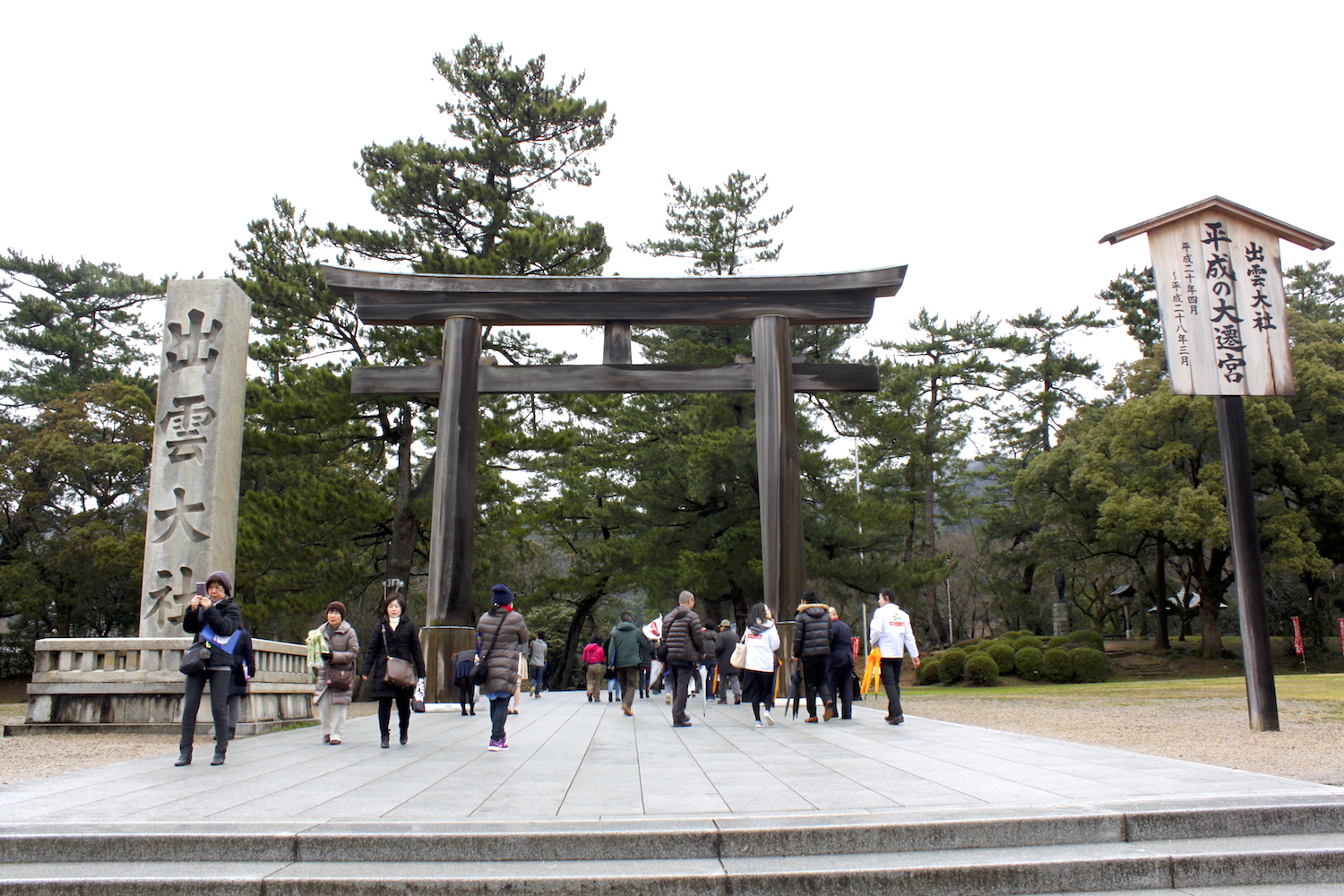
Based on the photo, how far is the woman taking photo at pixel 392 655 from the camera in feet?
29.7

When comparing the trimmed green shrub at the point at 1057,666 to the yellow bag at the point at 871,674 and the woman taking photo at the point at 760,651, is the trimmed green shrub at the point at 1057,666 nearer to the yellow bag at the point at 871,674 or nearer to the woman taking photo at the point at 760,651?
the yellow bag at the point at 871,674

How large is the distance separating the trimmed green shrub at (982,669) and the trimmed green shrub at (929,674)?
1.80 m

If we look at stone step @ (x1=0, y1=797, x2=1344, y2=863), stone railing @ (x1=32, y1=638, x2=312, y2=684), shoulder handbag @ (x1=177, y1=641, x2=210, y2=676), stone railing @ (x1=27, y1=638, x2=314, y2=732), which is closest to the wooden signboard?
stone step @ (x1=0, y1=797, x2=1344, y2=863)

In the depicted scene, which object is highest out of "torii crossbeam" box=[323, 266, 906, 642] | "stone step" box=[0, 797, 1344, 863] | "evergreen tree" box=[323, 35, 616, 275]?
"evergreen tree" box=[323, 35, 616, 275]

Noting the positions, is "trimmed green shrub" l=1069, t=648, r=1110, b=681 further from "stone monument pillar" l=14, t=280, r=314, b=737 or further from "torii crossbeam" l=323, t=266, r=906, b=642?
"stone monument pillar" l=14, t=280, r=314, b=737

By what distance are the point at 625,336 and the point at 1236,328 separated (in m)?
8.53

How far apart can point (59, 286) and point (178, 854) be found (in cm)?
4399

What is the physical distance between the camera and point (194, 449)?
12211 millimetres

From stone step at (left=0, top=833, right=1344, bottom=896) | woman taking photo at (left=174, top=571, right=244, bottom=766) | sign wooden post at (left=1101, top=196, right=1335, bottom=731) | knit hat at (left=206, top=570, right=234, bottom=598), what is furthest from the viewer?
sign wooden post at (left=1101, top=196, right=1335, bottom=731)

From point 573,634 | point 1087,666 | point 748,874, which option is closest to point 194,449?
point 748,874

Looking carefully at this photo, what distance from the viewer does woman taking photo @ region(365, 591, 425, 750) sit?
29.7 feet

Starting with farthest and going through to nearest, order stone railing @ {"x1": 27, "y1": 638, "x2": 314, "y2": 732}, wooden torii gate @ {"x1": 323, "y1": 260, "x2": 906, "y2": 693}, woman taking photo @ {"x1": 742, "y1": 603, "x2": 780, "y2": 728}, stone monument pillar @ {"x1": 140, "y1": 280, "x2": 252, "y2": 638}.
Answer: wooden torii gate @ {"x1": 323, "y1": 260, "x2": 906, "y2": 693} → stone monument pillar @ {"x1": 140, "y1": 280, "x2": 252, "y2": 638} → woman taking photo @ {"x1": 742, "y1": 603, "x2": 780, "y2": 728} → stone railing @ {"x1": 27, "y1": 638, "x2": 314, "y2": 732}

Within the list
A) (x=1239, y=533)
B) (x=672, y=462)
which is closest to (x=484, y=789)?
(x=1239, y=533)

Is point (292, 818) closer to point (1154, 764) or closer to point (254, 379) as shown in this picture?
point (1154, 764)
